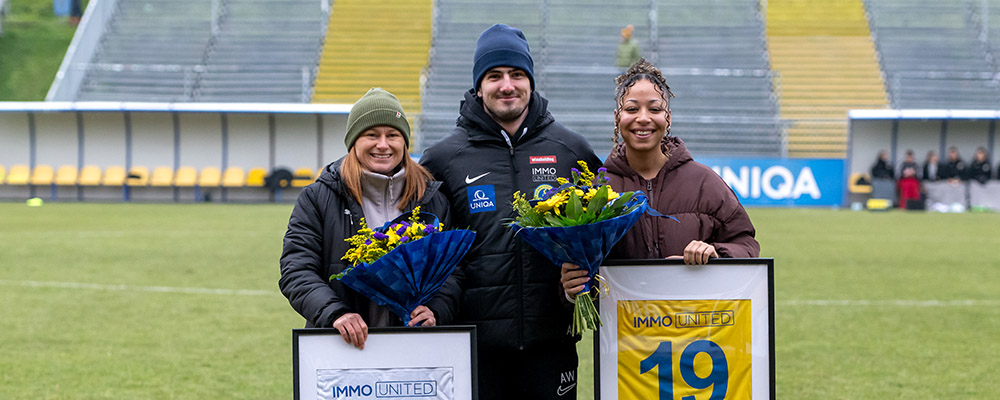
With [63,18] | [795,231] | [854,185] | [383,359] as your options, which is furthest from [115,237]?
[63,18]

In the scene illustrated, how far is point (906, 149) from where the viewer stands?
81.9ft

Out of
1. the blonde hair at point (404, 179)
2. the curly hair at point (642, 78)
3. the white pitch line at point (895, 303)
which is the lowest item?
the white pitch line at point (895, 303)

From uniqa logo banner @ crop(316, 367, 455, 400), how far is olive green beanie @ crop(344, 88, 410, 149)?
2.65 ft

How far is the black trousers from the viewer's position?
3.78m

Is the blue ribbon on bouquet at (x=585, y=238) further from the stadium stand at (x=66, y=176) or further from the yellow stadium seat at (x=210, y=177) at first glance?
the stadium stand at (x=66, y=176)

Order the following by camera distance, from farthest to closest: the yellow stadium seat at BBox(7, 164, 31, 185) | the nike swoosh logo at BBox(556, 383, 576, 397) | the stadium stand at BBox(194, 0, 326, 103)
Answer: the stadium stand at BBox(194, 0, 326, 103) → the yellow stadium seat at BBox(7, 164, 31, 185) → the nike swoosh logo at BBox(556, 383, 576, 397)

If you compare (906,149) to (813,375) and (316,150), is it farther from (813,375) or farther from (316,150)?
(813,375)

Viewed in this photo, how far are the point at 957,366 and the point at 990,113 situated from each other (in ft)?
65.3

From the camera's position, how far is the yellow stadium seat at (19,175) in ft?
81.2

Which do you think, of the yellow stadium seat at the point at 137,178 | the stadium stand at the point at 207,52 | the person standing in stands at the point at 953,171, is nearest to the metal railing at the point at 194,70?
the stadium stand at the point at 207,52

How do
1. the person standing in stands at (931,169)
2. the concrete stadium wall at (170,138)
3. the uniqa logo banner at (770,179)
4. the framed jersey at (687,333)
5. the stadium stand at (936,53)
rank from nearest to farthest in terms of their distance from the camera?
the framed jersey at (687,333) < the uniqa logo banner at (770,179) < the person standing in stands at (931,169) < the concrete stadium wall at (170,138) < the stadium stand at (936,53)

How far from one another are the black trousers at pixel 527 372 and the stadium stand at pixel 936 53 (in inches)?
1020

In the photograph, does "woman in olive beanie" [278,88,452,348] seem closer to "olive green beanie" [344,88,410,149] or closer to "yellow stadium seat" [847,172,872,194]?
"olive green beanie" [344,88,410,149]

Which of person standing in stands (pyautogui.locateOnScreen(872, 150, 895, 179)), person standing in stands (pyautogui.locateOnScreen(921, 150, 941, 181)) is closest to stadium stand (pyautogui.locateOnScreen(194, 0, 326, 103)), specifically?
person standing in stands (pyautogui.locateOnScreen(872, 150, 895, 179))
